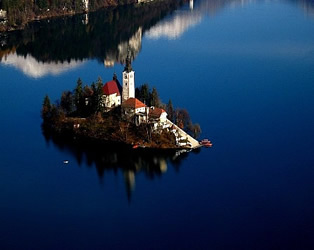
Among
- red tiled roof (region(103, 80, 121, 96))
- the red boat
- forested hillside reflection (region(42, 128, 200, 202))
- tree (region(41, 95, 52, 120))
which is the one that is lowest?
forested hillside reflection (region(42, 128, 200, 202))

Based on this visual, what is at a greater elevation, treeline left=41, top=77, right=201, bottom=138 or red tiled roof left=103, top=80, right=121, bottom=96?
red tiled roof left=103, top=80, right=121, bottom=96

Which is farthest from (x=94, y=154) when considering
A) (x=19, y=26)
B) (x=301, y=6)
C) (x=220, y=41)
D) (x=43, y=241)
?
(x=301, y=6)

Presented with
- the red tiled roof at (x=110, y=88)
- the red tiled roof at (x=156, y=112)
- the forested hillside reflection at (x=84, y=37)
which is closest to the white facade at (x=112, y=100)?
the red tiled roof at (x=110, y=88)

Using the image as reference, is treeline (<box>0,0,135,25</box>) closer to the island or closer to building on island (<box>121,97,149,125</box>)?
the island

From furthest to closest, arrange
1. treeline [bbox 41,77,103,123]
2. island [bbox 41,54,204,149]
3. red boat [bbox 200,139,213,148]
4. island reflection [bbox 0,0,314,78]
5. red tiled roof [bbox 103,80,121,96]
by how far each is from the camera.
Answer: island reflection [bbox 0,0,314,78] < red tiled roof [bbox 103,80,121,96] < treeline [bbox 41,77,103,123] < island [bbox 41,54,204,149] < red boat [bbox 200,139,213,148]

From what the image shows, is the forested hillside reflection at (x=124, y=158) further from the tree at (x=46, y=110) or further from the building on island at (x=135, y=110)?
the tree at (x=46, y=110)

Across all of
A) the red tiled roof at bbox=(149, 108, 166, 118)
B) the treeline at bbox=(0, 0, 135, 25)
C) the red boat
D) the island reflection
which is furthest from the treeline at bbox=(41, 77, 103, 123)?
the treeline at bbox=(0, 0, 135, 25)

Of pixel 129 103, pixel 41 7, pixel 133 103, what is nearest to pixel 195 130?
pixel 133 103
